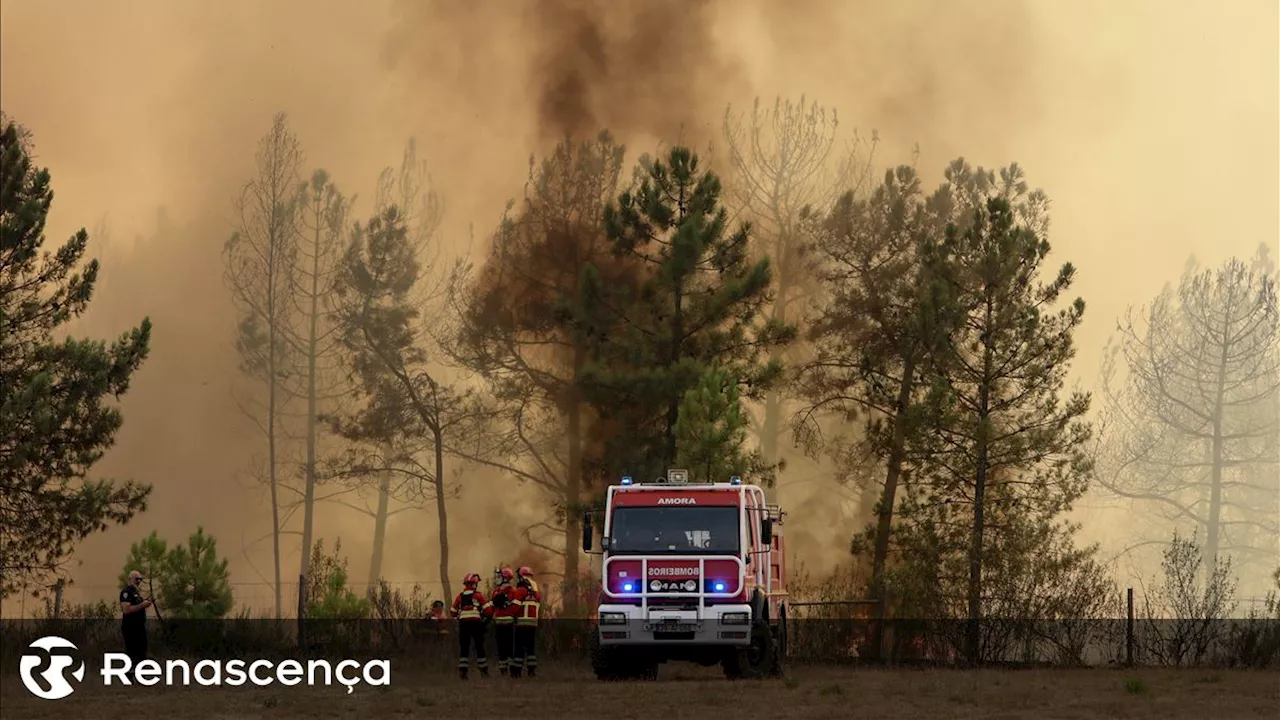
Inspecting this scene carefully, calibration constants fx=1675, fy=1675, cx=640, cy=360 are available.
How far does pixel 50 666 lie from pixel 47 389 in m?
7.18

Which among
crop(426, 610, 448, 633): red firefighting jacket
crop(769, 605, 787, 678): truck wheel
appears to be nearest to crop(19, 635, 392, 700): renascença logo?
crop(426, 610, 448, 633): red firefighting jacket

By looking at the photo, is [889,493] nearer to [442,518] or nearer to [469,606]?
[469,606]

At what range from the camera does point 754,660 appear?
27766 millimetres

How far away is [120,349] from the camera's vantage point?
3509 cm

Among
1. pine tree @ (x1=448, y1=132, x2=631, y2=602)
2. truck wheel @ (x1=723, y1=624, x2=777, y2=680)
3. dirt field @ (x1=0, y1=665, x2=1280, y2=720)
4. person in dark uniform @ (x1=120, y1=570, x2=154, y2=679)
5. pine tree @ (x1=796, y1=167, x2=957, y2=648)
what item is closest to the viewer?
dirt field @ (x1=0, y1=665, x2=1280, y2=720)

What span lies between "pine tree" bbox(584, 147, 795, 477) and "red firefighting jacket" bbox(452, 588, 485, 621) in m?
18.4

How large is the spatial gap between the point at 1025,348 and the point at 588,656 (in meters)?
11.3

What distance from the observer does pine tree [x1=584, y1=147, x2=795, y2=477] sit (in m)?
46.1

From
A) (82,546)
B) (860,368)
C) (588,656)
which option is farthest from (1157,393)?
(82,546)

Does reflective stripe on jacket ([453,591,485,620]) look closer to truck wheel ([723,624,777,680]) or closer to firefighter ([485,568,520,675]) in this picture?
firefighter ([485,568,520,675])

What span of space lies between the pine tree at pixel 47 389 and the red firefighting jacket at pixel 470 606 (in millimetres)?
10183

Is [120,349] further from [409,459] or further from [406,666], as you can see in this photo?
[409,459]

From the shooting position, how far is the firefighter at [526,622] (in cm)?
2723

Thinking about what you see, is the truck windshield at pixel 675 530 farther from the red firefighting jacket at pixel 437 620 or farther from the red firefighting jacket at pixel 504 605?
the red firefighting jacket at pixel 437 620
